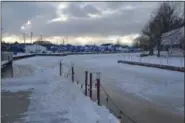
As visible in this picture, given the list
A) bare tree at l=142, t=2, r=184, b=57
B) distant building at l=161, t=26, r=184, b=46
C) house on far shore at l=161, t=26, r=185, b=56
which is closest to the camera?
distant building at l=161, t=26, r=184, b=46

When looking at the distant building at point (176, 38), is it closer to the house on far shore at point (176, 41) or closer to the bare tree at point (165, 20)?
the house on far shore at point (176, 41)

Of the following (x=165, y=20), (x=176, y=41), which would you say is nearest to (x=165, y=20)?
(x=165, y=20)

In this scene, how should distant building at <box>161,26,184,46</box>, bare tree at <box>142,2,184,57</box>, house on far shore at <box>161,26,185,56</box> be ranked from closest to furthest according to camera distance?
distant building at <box>161,26,184,46</box> → house on far shore at <box>161,26,185,56</box> → bare tree at <box>142,2,184,57</box>

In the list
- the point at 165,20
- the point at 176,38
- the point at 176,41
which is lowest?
the point at 176,41

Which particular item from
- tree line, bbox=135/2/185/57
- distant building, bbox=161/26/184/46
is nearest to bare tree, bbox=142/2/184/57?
tree line, bbox=135/2/185/57

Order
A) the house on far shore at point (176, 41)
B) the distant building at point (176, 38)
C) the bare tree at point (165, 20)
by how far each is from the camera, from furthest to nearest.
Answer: the bare tree at point (165, 20), the house on far shore at point (176, 41), the distant building at point (176, 38)

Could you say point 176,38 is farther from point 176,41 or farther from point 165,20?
point 165,20

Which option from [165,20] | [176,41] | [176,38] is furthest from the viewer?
[165,20]

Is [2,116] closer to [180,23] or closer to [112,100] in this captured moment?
[112,100]

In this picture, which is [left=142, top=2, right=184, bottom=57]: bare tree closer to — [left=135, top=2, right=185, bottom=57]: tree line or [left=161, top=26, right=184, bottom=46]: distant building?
[left=135, top=2, right=185, bottom=57]: tree line

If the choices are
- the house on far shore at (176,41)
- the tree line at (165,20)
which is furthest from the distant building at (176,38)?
the tree line at (165,20)

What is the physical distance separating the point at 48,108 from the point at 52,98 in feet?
6.02

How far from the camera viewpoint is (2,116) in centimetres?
913

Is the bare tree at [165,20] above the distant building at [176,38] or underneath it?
above
